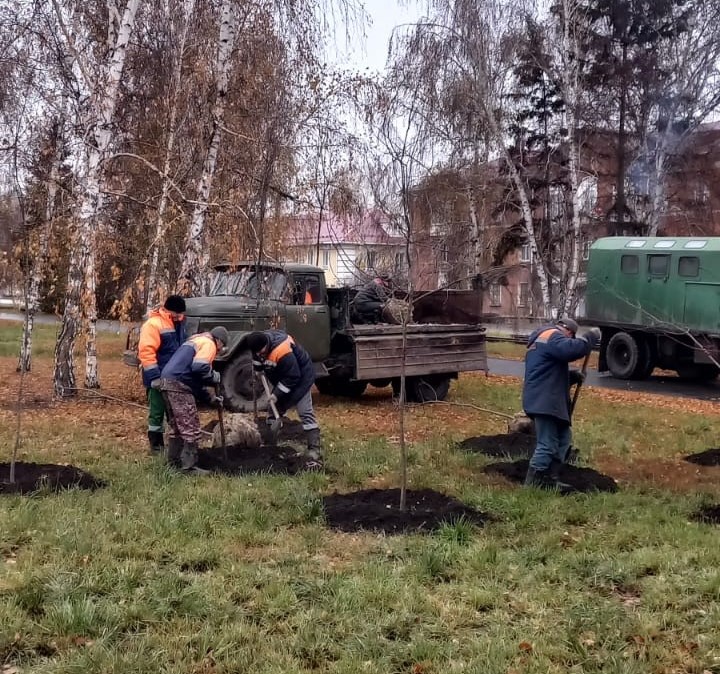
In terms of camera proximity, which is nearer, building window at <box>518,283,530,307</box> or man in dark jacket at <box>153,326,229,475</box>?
man in dark jacket at <box>153,326,229,475</box>

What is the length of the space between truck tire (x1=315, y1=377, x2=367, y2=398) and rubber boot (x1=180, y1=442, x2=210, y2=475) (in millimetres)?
5899

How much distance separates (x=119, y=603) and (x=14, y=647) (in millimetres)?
563

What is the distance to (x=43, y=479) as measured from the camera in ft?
21.3

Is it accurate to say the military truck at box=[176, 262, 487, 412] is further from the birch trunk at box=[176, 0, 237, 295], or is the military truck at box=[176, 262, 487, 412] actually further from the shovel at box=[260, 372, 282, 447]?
the shovel at box=[260, 372, 282, 447]

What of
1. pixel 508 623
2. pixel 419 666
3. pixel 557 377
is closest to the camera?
pixel 419 666

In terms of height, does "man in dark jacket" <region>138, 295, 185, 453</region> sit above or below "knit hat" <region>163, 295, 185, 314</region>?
below

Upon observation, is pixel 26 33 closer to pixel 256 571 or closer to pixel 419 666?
pixel 256 571

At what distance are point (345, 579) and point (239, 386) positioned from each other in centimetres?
646

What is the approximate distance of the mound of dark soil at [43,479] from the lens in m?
6.34

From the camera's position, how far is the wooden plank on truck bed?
1160cm

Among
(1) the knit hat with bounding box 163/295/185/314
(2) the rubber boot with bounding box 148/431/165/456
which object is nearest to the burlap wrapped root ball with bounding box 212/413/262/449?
(2) the rubber boot with bounding box 148/431/165/456

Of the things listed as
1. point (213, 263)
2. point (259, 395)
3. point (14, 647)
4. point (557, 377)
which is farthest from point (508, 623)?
point (213, 263)

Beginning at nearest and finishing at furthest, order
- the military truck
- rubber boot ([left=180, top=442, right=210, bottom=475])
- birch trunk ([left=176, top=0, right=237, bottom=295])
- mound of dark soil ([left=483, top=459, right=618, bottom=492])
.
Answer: mound of dark soil ([left=483, top=459, right=618, bottom=492]) < rubber boot ([left=180, top=442, right=210, bottom=475]) < the military truck < birch trunk ([left=176, top=0, right=237, bottom=295])

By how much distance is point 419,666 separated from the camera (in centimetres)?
364
